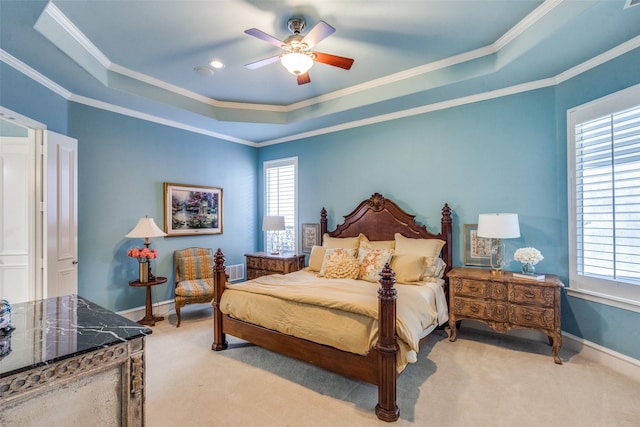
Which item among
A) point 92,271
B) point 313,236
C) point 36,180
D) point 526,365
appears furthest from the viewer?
point 313,236

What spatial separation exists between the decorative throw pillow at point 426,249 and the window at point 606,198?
4.48 feet

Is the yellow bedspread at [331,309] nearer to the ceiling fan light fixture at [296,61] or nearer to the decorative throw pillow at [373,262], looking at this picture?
the decorative throw pillow at [373,262]

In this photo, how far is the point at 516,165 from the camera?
3.67 metres

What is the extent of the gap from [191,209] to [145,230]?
1.01m

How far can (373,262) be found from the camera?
373 cm

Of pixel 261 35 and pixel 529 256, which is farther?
pixel 529 256

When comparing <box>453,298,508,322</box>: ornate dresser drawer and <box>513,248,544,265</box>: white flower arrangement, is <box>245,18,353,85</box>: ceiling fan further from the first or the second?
<box>453,298,508,322</box>: ornate dresser drawer

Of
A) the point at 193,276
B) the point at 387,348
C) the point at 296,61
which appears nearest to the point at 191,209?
the point at 193,276

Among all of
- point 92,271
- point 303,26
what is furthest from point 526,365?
point 92,271

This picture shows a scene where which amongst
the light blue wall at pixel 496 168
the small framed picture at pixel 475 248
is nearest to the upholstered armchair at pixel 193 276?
the light blue wall at pixel 496 168

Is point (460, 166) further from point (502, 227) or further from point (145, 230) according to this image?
point (145, 230)

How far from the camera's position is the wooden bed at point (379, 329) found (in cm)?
225

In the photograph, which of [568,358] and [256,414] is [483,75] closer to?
[568,358]

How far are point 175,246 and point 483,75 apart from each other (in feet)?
15.9
